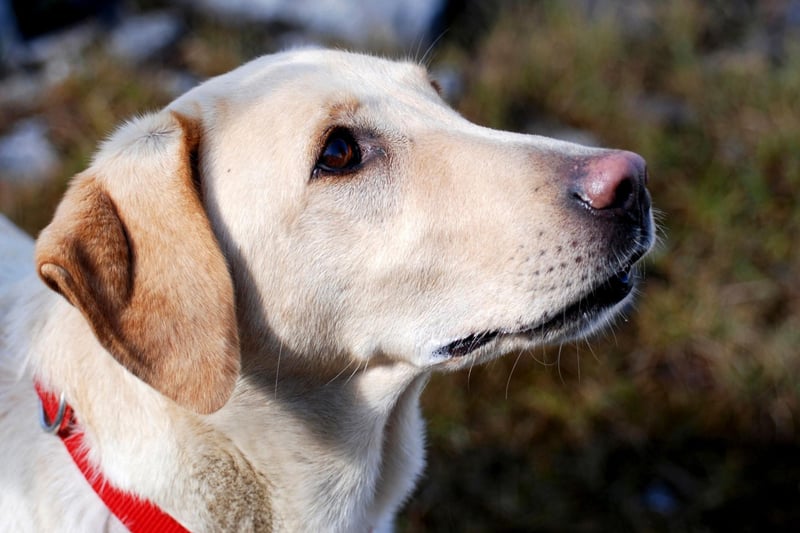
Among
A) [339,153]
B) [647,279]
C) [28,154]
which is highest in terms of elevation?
[339,153]

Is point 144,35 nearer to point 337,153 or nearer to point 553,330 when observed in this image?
point 337,153

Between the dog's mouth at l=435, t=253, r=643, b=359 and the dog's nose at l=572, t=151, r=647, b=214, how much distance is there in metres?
0.15

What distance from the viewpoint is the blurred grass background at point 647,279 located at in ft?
12.6

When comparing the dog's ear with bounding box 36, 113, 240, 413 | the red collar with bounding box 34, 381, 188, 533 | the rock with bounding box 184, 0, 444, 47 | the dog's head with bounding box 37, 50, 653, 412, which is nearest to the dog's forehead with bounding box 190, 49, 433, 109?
the dog's head with bounding box 37, 50, 653, 412

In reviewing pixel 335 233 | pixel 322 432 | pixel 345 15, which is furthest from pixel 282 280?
pixel 345 15

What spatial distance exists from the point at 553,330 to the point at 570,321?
46 mm

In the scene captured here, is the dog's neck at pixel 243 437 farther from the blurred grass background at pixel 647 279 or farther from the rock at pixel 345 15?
the rock at pixel 345 15

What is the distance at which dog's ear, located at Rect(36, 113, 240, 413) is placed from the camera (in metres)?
1.96

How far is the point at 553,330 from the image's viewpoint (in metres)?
2.18

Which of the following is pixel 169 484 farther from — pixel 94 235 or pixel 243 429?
pixel 94 235

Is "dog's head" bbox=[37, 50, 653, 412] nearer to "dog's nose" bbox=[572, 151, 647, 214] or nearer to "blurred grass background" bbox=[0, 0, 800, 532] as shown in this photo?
"dog's nose" bbox=[572, 151, 647, 214]

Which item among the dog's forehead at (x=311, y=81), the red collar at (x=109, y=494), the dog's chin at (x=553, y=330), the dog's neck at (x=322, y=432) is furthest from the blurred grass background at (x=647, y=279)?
the red collar at (x=109, y=494)

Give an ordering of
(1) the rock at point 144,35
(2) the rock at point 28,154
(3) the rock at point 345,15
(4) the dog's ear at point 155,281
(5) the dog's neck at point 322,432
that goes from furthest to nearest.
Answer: (3) the rock at point 345,15 → (1) the rock at point 144,35 → (2) the rock at point 28,154 → (5) the dog's neck at point 322,432 → (4) the dog's ear at point 155,281

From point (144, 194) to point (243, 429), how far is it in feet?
2.06
